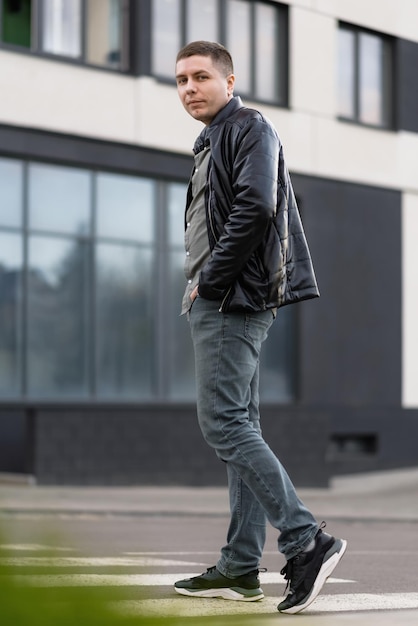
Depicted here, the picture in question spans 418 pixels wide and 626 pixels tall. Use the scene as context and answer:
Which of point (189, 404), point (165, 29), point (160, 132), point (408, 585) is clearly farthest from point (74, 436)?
point (408, 585)

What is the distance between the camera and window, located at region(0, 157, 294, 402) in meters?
16.2

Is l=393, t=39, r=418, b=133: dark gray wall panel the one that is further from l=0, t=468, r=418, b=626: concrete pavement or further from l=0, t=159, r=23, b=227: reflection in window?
l=0, t=159, r=23, b=227: reflection in window

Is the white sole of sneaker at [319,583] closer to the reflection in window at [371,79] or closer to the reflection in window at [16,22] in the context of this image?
the reflection in window at [16,22]

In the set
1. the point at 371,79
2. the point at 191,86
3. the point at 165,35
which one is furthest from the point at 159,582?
the point at 371,79

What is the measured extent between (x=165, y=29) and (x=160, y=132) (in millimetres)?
1488

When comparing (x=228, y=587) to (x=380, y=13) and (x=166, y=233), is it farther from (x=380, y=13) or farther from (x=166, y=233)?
(x=380, y=13)

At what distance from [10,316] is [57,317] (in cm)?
74

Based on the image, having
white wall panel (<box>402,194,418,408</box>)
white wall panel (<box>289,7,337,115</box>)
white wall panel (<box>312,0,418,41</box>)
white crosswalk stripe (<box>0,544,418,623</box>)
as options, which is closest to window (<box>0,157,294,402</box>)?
white wall panel (<box>289,7,337,115</box>)

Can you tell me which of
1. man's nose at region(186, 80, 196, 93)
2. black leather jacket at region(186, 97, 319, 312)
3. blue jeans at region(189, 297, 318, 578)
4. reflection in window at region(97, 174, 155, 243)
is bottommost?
blue jeans at region(189, 297, 318, 578)

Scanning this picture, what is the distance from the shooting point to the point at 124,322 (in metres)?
17.5

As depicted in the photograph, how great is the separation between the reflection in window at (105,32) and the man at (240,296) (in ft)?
41.8

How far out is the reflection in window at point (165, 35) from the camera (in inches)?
707

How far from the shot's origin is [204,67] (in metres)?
Result: 4.79

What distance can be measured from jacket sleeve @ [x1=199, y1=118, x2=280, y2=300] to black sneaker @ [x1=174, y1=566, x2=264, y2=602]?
103cm
